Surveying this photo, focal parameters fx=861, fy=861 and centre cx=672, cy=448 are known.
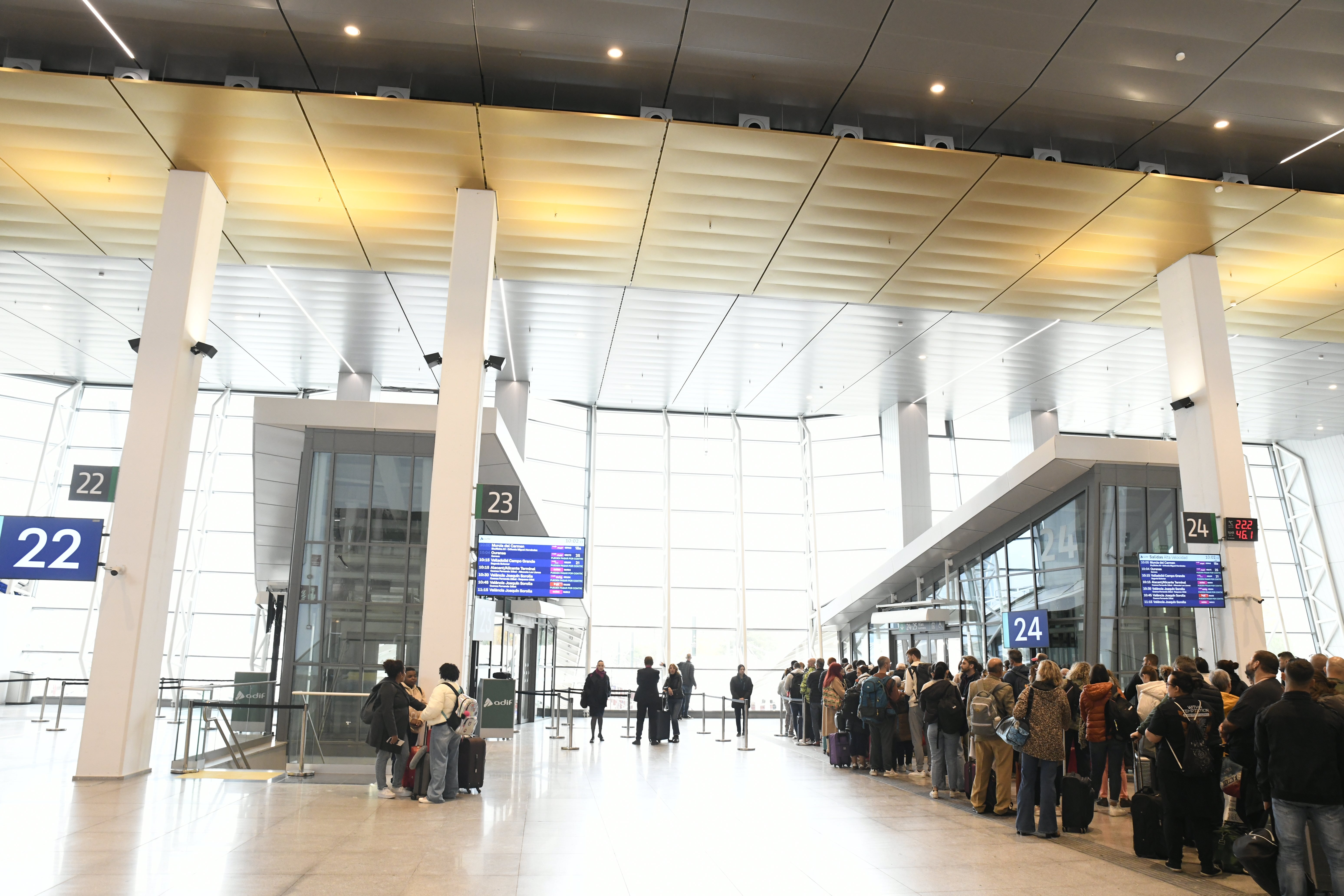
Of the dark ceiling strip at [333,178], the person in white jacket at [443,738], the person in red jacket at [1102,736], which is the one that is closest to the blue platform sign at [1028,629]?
the person in red jacket at [1102,736]

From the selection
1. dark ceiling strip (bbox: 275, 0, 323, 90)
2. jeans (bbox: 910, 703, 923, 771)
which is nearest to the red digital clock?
jeans (bbox: 910, 703, 923, 771)

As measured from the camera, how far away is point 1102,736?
8711mm

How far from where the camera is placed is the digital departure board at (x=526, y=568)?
10.9 m

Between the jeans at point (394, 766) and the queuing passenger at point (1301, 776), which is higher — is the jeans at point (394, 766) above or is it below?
below

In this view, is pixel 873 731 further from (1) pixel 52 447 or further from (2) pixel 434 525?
(1) pixel 52 447

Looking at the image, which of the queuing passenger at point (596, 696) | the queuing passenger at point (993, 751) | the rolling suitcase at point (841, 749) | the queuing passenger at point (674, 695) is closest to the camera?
the queuing passenger at point (993, 751)

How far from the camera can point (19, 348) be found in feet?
69.8

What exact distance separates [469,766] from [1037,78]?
1015 cm

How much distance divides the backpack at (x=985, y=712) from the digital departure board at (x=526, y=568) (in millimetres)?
4805

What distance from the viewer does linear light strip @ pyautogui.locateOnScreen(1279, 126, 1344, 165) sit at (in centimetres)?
1076

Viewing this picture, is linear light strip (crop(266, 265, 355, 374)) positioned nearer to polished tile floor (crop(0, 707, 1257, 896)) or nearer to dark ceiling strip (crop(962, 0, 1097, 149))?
polished tile floor (crop(0, 707, 1257, 896))

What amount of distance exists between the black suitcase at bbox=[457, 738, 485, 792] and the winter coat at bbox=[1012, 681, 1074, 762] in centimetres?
556

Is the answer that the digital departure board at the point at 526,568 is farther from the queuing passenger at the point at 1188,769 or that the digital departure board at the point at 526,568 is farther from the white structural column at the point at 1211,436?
the white structural column at the point at 1211,436

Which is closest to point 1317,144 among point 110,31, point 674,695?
point 674,695
